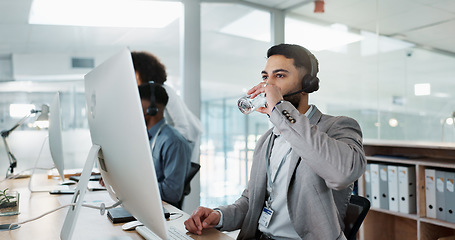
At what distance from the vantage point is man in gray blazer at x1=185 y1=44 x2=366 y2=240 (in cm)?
130

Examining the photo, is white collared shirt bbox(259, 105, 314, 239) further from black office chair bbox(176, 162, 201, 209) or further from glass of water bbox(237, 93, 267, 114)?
black office chair bbox(176, 162, 201, 209)

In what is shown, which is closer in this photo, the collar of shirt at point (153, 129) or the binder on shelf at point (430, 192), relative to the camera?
the collar of shirt at point (153, 129)

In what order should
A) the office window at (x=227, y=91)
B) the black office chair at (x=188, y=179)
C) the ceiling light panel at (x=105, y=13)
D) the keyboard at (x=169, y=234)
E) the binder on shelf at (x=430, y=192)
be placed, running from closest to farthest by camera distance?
1. the keyboard at (x=169, y=234)
2. the black office chair at (x=188, y=179)
3. the binder on shelf at (x=430, y=192)
4. the ceiling light panel at (x=105, y=13)
5. the office window at (x=227, y=91)

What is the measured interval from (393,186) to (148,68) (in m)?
2.07

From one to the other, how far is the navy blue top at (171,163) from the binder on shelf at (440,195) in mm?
1671

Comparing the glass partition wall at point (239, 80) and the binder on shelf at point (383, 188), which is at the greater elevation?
the glass partition wall at point (239, 80)

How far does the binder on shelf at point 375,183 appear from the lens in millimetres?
3062

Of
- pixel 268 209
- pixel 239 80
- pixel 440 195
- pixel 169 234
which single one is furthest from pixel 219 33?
pixel 169 234

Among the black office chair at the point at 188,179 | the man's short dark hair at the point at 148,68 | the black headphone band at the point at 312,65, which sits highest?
the man's short dark hair at the point at 148,68

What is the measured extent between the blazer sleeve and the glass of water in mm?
133

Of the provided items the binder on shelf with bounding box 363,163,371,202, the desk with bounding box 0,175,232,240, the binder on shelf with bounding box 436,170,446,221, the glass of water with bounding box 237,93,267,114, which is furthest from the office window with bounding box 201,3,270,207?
the glass of water with bounding box 237,93,267,114

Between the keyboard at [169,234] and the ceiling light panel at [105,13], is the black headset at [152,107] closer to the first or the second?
the keyboard at [169,234]

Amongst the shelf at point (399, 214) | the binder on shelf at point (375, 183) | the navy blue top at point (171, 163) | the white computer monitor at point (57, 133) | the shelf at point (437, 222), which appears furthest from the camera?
the binder on shelf at point (375, 183)

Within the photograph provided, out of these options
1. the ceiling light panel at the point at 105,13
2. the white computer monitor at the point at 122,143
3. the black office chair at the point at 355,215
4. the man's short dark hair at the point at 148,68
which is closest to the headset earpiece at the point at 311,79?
the black office chair at the point at 355,215
